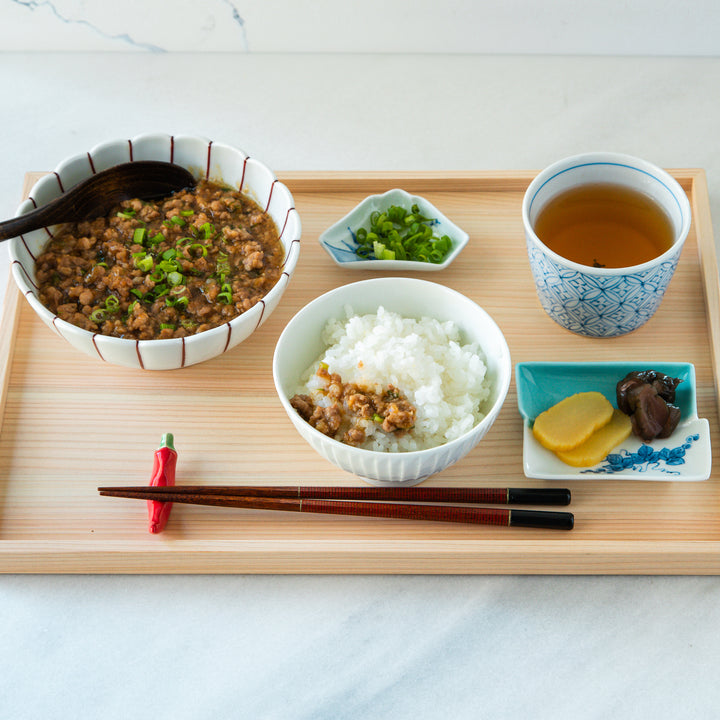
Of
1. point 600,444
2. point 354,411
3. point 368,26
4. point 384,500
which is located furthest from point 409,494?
point 368,26

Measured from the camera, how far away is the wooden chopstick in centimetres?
215

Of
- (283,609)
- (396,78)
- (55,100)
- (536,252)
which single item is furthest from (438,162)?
(283,609)

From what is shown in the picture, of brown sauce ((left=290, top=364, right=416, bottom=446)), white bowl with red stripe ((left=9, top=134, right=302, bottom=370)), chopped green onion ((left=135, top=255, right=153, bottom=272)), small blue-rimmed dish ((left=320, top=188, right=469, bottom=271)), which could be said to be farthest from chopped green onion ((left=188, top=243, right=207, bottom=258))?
brown sauce ((left=290, top=364, right=416, bottom=446))

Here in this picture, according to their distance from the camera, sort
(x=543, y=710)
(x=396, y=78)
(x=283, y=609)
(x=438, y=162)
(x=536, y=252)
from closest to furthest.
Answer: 1. (x=543, y=710)
2. (x=283, y=609)
3. (x=536, y=252)
4. (x=438, y=162)
5. (x=396, y=78)

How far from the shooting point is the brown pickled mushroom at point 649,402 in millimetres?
2178

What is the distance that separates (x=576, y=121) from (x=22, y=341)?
81.4 inches

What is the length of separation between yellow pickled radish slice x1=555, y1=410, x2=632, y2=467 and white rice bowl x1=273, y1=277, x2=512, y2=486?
0.24m

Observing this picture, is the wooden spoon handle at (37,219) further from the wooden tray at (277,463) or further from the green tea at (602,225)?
the green tea at (602,225)

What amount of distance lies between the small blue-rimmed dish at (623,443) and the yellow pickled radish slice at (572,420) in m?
0.04

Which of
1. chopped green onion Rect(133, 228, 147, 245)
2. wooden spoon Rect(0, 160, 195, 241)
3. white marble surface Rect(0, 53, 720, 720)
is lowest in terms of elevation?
white marble surface Rect(0, 53, 720, 720)

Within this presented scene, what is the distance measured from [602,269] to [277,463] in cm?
96

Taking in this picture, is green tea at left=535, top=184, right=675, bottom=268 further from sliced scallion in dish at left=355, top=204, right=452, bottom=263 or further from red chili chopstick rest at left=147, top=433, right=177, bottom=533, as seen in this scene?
red chili chopstick rest at left=147, top=433, right=177, bottom=533

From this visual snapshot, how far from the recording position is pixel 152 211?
257 cm

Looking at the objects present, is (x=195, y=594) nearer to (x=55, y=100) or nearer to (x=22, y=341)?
(x=22, y=341)
